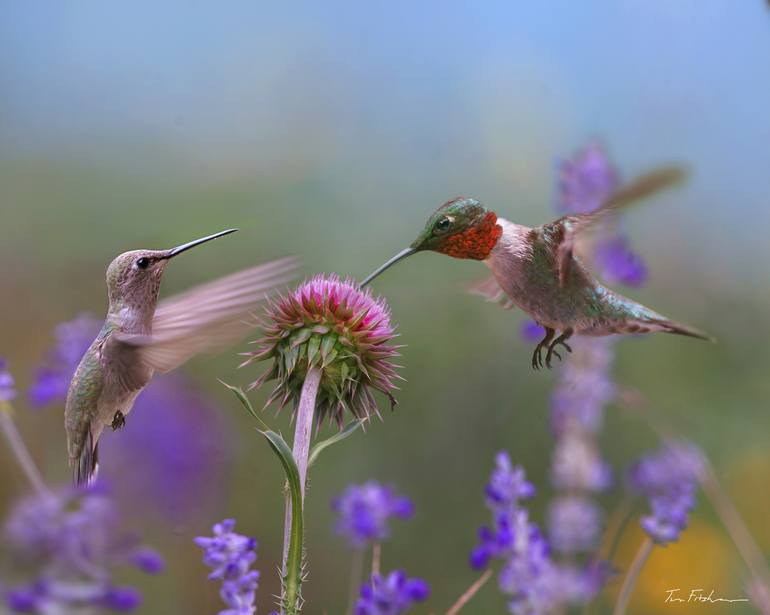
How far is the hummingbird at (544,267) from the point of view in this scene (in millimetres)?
2213

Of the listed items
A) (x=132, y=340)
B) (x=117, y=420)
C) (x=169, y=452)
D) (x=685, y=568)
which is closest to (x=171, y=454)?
(x=169, y=452)

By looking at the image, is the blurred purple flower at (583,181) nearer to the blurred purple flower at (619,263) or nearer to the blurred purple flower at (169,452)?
the blurred purple flower at (619,263)

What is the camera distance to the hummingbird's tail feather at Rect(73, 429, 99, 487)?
8.11 ft

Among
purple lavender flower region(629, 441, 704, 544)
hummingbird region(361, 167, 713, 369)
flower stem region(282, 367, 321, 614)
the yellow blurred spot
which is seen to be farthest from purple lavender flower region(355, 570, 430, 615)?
the yellow blurred spot

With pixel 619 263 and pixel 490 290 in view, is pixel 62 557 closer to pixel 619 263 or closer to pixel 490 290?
pixel 490 290

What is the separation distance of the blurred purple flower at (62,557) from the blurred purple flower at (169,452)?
1272 millimetres

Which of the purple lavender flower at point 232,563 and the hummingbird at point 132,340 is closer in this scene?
the purple lavender flower at point 232,563

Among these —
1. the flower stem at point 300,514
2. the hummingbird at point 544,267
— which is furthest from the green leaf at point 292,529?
the hummingbird at point 544,267

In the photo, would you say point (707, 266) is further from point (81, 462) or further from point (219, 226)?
point (81, 462)

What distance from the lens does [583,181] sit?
3629mm

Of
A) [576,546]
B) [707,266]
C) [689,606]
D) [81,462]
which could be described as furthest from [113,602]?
[707,266]

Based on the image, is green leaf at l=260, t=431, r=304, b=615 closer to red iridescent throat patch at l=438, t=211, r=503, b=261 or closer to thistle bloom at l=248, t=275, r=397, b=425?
thistle bloom at l=248, t=275, r=397, b=425

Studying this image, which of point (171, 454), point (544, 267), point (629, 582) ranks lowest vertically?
point (629, 582)

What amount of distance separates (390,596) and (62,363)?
1446 millimetres
